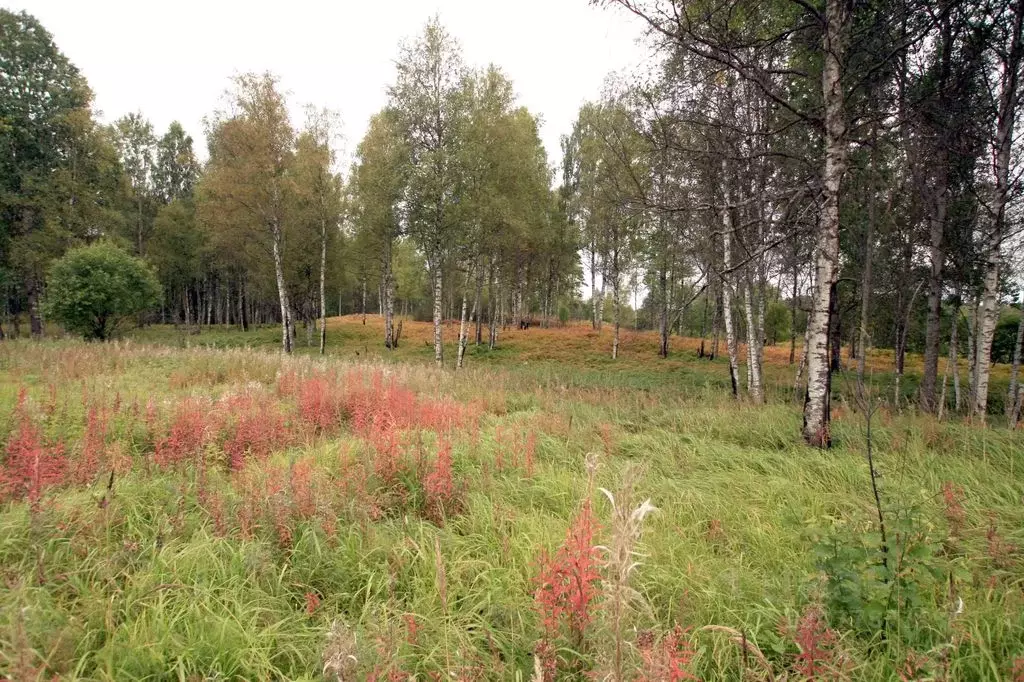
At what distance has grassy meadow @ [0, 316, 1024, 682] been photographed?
1866 millimetres

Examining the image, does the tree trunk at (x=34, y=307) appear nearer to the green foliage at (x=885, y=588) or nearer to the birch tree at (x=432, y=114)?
the birch tree at (x=432, y=114)

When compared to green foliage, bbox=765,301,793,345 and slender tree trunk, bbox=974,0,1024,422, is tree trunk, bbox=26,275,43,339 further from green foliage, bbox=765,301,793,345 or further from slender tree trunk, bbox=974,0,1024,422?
green foliage, bbox=765,301,793,345

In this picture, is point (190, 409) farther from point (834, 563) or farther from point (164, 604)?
point (834, 563)

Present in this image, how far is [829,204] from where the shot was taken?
5.35m

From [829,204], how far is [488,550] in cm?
585

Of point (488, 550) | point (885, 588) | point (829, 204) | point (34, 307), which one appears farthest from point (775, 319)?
point (34, 307)

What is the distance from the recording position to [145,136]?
3117 centimetres

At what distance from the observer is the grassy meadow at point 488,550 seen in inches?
73.5

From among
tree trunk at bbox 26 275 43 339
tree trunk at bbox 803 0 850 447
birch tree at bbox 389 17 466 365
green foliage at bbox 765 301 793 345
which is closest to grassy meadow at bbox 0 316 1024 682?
tree trunk at bbox 803 0 850 447

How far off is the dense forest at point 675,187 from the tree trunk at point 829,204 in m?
0.03

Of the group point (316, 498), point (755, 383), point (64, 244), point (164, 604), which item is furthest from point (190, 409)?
point (64, 244)

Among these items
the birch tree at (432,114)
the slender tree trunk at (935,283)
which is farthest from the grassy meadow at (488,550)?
the birch tree at (432,114)

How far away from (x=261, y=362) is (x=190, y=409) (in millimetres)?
4849

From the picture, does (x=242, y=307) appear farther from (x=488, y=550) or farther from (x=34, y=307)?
(x=488, y=550)
